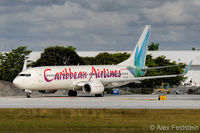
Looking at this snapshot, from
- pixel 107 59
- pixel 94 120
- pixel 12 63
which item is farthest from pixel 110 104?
pixel 107 59

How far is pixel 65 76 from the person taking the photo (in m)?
68.4

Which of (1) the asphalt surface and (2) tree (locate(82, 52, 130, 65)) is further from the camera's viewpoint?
(2) tree (locate(82, 52, 130, 65))

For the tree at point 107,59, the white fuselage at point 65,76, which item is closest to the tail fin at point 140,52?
the white fuselage at point 65,76

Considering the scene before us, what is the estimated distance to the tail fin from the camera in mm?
78312

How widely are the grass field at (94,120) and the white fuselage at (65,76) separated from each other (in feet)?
83.3

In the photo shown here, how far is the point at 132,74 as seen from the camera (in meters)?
76.4

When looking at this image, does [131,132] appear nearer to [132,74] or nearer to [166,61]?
[132,74]

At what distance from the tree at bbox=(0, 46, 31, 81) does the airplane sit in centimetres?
5987

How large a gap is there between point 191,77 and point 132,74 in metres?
82.1

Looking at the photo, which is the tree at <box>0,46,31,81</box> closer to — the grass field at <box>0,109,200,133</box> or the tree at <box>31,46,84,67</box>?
the tree at <box>31,46,84,67</box>

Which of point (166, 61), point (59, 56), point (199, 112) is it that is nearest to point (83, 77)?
point (199, 112)

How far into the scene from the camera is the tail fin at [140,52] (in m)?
78.3

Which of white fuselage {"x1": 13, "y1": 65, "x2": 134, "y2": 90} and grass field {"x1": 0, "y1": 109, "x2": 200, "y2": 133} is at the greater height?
white fuselage {"x1": 13, "y1": 65, "x2": 134, "y2": 90}

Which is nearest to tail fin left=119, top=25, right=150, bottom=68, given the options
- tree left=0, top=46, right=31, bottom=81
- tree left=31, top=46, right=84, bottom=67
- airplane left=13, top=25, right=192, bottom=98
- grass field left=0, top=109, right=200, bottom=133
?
airplane left=13, top=25, right=192, bottom=98
